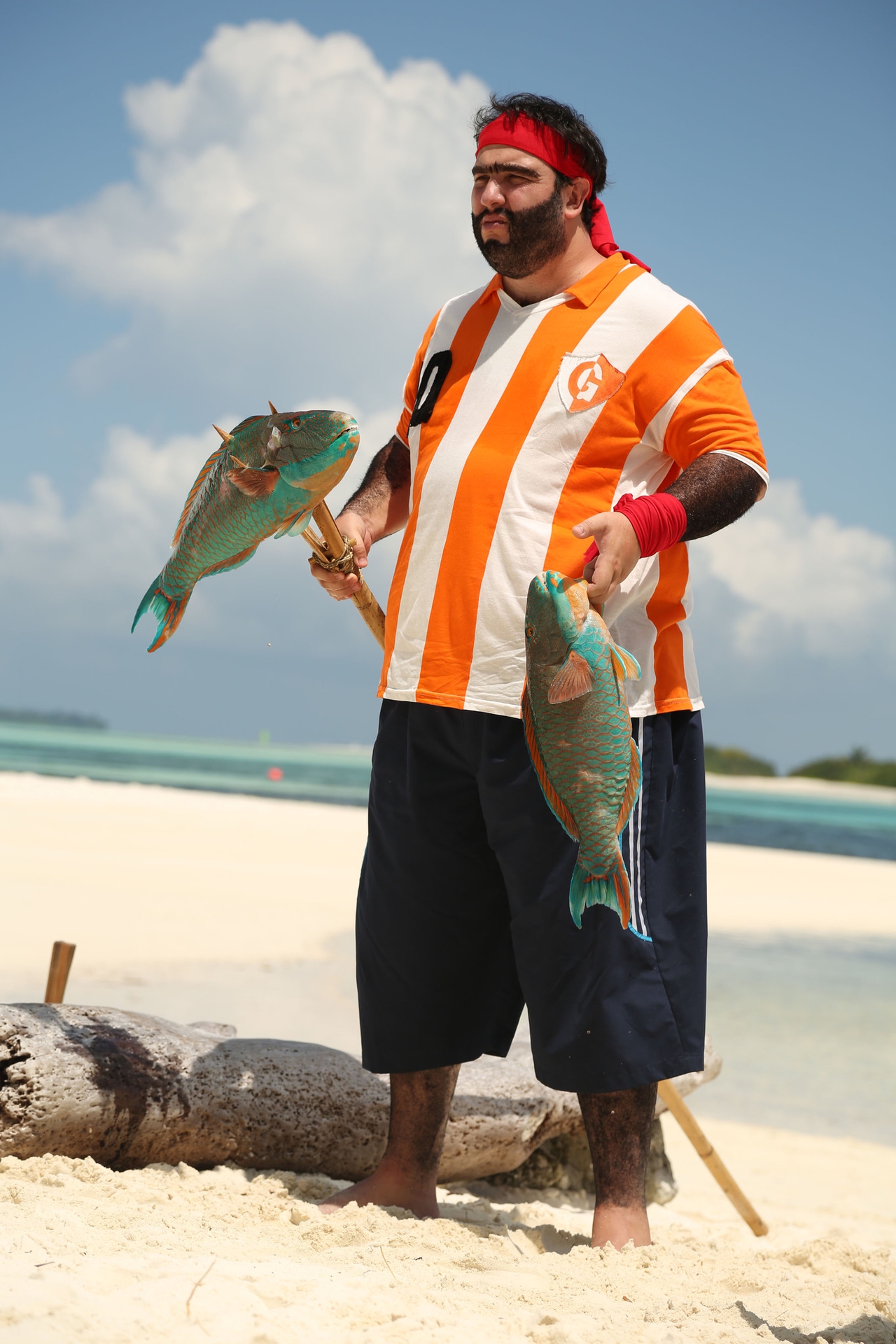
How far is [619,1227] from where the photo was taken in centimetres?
235

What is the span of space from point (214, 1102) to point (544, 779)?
1.53 m

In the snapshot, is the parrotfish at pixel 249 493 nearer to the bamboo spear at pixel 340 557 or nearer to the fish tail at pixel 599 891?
the bamboo spear at pixel 340 557

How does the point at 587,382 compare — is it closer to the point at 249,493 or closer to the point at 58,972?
the point at 249,493

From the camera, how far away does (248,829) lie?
546 inches

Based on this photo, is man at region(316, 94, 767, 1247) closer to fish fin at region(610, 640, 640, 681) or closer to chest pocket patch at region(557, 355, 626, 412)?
chest pocket patch at region(557, 355, 626, 412)

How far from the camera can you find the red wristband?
6.72ft

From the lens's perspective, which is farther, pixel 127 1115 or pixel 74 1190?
pixel 127 1115

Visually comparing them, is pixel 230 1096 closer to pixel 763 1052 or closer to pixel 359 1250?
pixel 359 1250

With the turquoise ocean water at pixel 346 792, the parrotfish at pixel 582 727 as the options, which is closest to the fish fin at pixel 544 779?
the parrotfish at pixel 582 727

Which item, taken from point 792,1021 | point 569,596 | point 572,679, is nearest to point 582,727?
point 572,679

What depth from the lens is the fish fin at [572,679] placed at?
1.80 meters

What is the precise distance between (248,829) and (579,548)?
12136mm

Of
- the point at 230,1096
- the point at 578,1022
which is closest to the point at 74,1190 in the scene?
the point at 230,1096

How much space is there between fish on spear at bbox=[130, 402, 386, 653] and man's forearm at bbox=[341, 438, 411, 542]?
47cm
